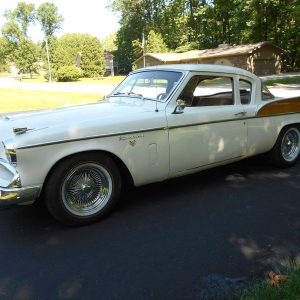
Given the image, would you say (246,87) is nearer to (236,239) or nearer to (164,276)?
(236,239)

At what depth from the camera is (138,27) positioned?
75938 millimetres

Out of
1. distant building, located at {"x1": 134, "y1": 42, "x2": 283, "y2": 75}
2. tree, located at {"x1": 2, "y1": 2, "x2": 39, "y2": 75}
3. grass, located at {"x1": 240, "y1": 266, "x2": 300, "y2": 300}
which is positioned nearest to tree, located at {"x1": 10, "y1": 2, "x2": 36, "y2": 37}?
tree, located at {"x1": 2, "y1": 2, "x2": 39, "y2": 75}

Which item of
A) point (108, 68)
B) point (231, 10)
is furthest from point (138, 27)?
point (231, 10)

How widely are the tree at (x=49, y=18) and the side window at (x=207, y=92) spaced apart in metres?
104

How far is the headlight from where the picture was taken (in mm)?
3680

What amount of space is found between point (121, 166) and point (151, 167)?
334 mm

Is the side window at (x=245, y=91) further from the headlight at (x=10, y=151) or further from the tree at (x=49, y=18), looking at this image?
the tree at (x=49, y=18)

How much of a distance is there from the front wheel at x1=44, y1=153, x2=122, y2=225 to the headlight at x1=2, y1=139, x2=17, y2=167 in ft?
1.27

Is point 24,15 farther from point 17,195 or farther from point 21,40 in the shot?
point 17,195

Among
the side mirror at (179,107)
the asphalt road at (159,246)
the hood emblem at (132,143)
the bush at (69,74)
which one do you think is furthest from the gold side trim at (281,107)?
the bush at (69,74)

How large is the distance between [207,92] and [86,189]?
235 centimetres

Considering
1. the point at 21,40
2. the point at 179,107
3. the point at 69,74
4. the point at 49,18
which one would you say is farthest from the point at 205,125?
the point at 49,18

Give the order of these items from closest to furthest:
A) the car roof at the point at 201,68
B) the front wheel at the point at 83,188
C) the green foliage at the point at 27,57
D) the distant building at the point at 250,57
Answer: the front wheel at the point at 83,188 < the car roof at the point at 201,68 < the distant building at the point at 250,57 < the green foliage at the point at 27,57

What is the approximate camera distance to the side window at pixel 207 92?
4.92 meters
